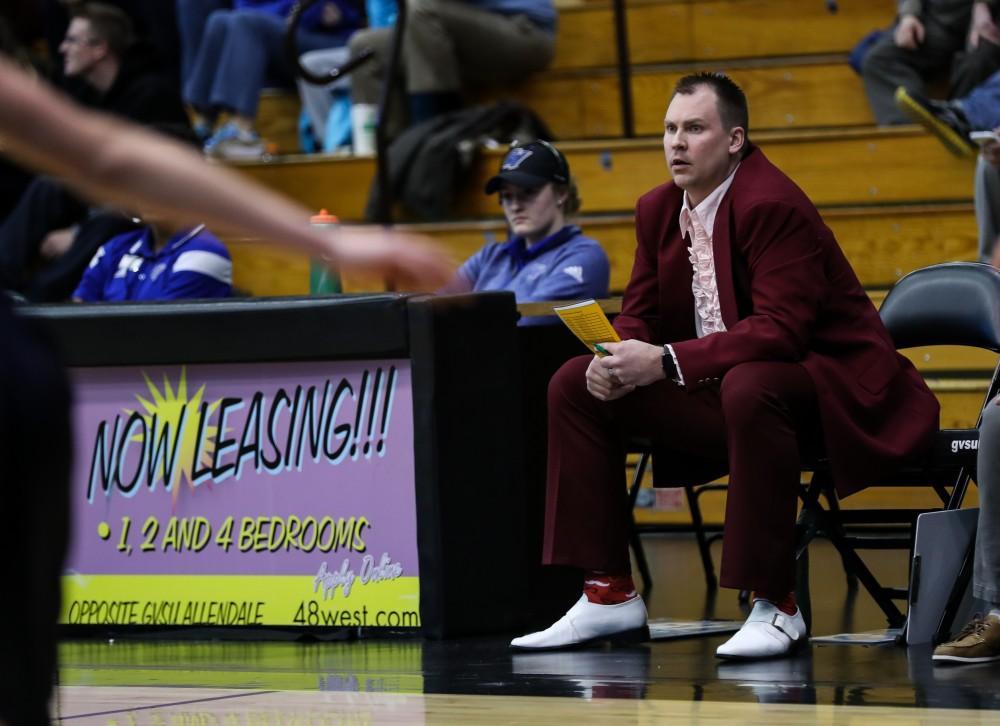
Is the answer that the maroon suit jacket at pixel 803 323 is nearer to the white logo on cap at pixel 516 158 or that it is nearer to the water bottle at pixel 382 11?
the white logo on cap at pixel 516 158

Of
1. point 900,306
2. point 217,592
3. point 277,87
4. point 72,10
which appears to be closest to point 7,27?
point 72,10

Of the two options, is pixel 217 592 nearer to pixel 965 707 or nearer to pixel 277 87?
pixel 965 707

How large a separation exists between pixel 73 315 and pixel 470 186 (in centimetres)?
320

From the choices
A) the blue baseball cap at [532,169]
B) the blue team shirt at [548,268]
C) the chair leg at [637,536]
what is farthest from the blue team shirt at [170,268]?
the chair leg at [637,536]

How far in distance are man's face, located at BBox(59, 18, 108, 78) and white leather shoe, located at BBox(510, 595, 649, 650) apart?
15.3ft

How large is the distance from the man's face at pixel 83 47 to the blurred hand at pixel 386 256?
255 inches

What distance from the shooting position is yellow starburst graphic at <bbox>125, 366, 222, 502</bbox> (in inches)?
180

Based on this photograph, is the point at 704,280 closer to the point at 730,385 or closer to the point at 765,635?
the point at 730,385

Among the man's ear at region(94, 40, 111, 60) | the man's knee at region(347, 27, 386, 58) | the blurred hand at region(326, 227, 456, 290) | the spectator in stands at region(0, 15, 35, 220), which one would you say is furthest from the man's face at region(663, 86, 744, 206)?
the spectator in stands at region(0, 15, 35, 220)

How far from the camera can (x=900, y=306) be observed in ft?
15.0

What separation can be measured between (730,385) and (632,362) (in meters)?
0.25

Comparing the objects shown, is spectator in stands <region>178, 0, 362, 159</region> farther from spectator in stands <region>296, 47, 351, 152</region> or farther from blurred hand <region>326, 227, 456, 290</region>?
blurred hand <region>326, 227, 456, 290</region>

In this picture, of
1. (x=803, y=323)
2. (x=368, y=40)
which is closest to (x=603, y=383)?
(x=803, y=323)

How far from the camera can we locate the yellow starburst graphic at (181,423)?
4.57 m
